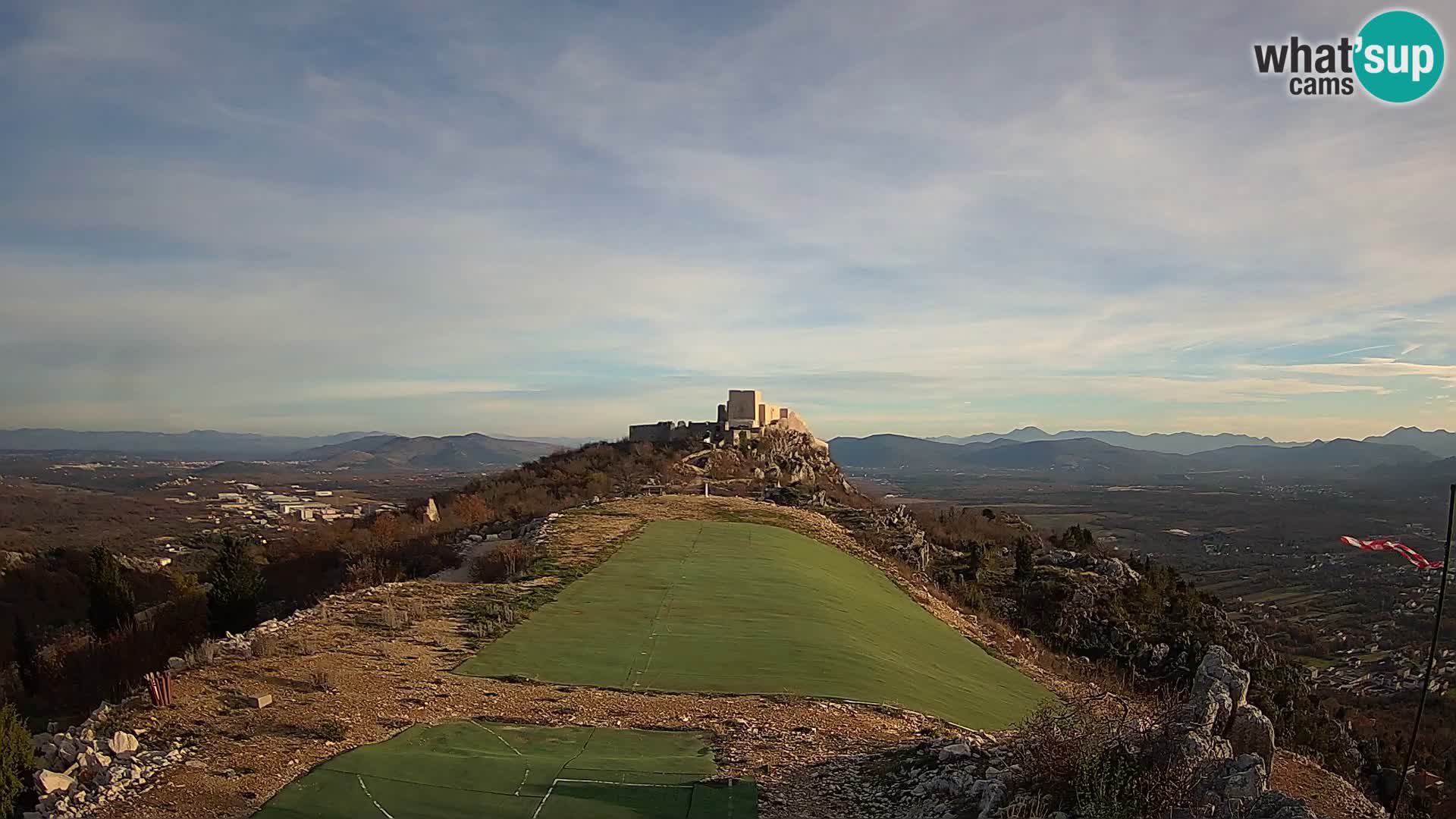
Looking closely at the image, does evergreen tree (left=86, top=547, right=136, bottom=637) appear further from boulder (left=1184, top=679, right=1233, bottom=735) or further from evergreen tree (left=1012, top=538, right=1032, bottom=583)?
evergreen tree (left=1012, top=538, right=1032, bottom=583)

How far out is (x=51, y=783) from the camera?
6961 mm

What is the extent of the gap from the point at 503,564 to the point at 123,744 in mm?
10444

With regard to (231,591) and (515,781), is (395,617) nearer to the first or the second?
(231,591)

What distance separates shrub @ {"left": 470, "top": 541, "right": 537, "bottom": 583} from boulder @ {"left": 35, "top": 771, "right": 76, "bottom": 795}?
9863mm

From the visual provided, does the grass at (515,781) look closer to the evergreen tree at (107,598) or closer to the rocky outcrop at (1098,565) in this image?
the evergreen tree at (107,598)

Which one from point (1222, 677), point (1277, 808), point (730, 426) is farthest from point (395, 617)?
point (730, 426)

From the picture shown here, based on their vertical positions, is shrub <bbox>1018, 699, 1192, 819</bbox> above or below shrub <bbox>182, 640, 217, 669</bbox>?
above

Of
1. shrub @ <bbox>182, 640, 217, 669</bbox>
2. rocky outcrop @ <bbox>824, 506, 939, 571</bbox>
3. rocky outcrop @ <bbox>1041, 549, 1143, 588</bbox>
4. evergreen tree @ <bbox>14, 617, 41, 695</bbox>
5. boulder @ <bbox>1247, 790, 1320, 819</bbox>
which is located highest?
boulder @ <bbox>1247, 790, 1320, 819</bbox>

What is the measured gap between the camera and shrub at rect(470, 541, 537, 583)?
17484 mm

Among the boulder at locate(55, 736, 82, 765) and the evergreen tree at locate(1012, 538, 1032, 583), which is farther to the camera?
the evergreen tree at locate(1012, 538, 1032, 583)

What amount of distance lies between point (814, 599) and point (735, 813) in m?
9.62

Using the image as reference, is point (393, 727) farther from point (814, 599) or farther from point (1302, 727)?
point (1302, 727)

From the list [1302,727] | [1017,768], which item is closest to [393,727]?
[1017,768]

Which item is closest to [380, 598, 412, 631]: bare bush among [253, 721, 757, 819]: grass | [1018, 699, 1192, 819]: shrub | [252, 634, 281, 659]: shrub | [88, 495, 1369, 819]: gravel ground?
[88, 495, 1369, 819]: gravel ground
